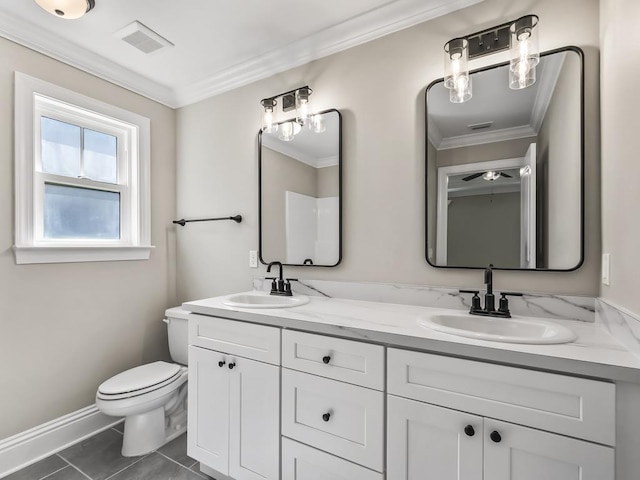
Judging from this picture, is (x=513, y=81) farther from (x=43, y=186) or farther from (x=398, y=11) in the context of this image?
(x=43, y=186)

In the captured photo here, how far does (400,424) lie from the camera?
1134 millimetres

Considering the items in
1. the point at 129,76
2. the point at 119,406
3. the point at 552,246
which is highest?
the point at 129,76

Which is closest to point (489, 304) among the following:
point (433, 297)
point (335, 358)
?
point (433, 297)

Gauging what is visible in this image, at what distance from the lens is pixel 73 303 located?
6.77 feet

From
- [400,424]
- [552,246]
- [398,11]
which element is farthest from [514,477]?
[398,11]

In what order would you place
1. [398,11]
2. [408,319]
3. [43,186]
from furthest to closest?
[43,186] → [398,11] → [408,319]

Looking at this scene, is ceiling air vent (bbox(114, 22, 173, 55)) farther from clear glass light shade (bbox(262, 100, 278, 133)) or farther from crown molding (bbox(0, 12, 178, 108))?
clear glass light shade (bbox(262, 100, 278, 133))

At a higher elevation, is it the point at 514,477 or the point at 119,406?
the point at 514,477

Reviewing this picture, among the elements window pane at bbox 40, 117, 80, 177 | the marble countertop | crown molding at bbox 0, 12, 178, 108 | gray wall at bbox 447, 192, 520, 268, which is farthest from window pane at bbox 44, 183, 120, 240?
gray wall at bbox 447, 192, 520, 268

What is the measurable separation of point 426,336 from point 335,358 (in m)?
0.38

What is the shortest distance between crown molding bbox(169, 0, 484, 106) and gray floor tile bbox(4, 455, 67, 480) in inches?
98.4

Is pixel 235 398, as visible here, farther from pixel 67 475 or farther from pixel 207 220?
pixel 207 220

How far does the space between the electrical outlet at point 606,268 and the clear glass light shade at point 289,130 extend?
1.67 meters

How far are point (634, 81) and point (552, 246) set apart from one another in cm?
66
